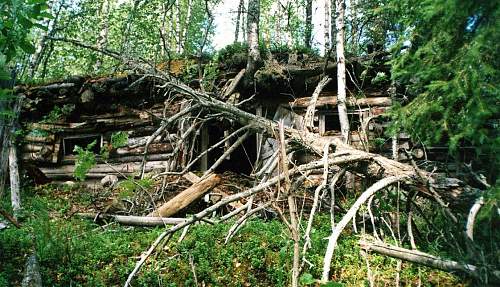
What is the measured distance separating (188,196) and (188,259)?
237 centimetres

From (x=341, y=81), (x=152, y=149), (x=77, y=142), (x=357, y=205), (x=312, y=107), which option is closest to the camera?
(x=357, y=205)

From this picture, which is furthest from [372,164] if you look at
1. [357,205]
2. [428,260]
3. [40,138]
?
[40,138]

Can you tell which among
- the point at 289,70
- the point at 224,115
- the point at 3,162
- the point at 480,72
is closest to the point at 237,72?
the point at 289,70

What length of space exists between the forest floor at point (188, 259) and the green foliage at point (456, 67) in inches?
82.4

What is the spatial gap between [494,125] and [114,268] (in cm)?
510

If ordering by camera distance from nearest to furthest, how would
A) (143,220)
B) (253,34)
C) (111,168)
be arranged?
(143,220), (253,34), (111,168)

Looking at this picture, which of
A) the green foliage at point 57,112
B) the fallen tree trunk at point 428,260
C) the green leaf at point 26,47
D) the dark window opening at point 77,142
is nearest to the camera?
the green leaf at point 26,47

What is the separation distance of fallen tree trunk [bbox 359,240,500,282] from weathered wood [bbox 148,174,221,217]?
4.26 meters

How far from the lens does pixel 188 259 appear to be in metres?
6.21

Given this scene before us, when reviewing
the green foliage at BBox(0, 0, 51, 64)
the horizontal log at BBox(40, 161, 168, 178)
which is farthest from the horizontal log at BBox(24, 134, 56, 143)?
the green foliage at BBox(0, 0, 51, 64)

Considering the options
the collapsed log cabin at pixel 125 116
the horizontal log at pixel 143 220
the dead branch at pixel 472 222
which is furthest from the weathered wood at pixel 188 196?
the dead branch at pixel 472 222

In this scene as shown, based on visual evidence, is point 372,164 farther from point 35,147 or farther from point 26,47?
point 35,147

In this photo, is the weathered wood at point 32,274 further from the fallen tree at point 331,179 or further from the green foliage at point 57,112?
the green foliage at point 57,112

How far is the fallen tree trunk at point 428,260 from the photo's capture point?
4504 mm
